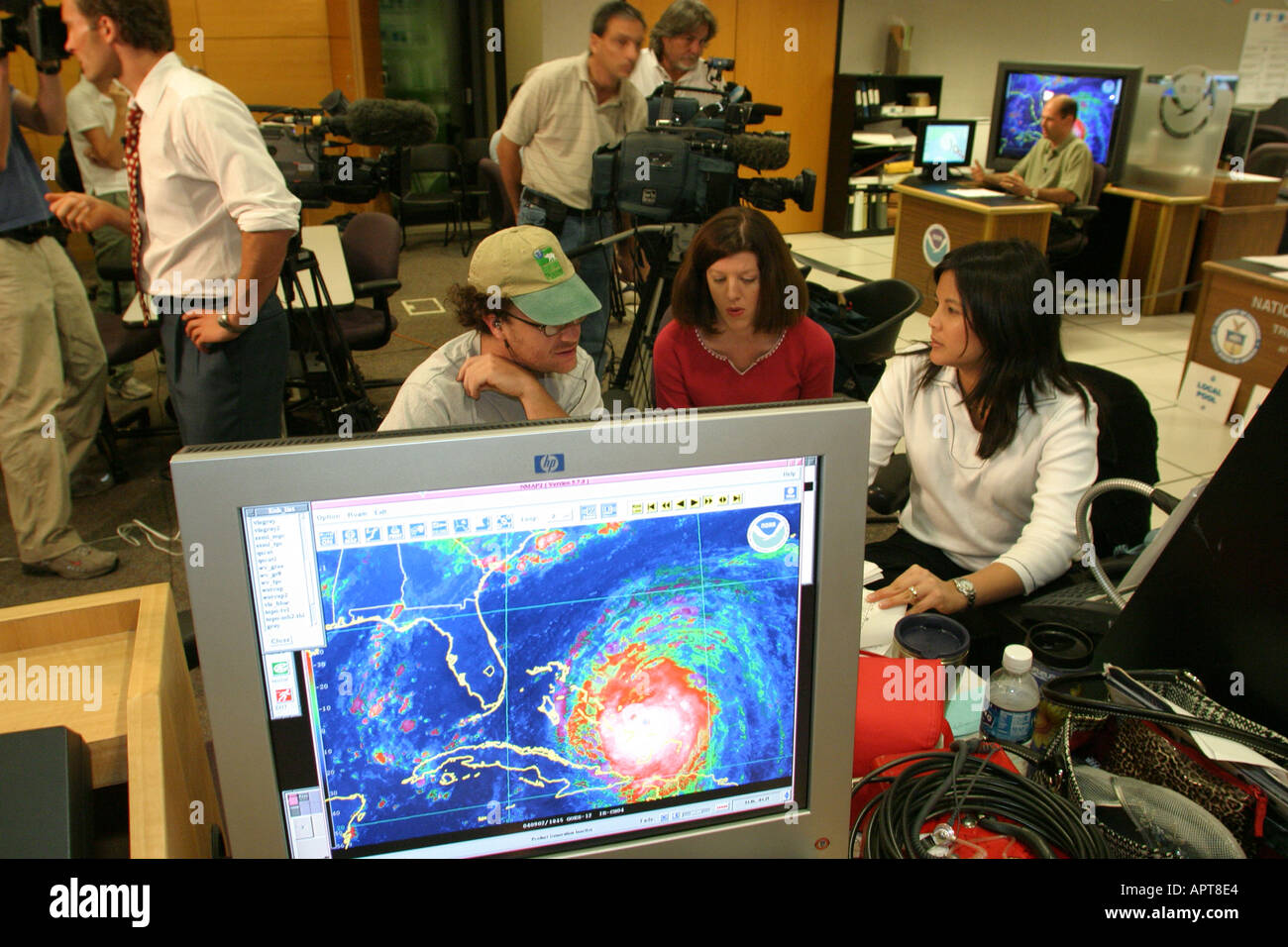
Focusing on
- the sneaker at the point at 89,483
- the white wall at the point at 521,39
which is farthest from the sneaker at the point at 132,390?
the white wall at the point at 521,39

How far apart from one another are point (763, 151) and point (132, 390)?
10.6 ft

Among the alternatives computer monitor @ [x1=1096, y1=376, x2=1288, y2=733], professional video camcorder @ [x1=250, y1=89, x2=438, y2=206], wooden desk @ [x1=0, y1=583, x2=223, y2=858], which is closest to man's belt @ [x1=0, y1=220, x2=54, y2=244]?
professional video camcorder @ [x1=250, y1=89, x2=438, y2=206]

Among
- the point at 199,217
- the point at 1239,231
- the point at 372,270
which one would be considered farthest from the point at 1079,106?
the point at 199,217

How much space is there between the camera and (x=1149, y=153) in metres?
5.75

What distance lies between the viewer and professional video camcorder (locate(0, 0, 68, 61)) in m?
2.37

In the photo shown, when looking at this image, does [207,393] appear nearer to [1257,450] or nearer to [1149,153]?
[1257,450]

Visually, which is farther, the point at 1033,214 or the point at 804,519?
the point at 1033,214

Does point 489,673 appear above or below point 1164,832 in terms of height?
above

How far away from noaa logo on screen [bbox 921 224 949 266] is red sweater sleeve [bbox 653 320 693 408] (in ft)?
12.1

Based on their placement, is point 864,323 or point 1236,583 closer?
point 1236,583

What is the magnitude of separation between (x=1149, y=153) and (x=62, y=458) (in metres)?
6.20

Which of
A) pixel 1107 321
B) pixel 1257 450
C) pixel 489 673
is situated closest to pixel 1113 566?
pixel 1257 450

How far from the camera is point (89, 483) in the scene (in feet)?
11.5

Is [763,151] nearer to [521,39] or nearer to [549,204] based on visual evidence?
[549,204]
